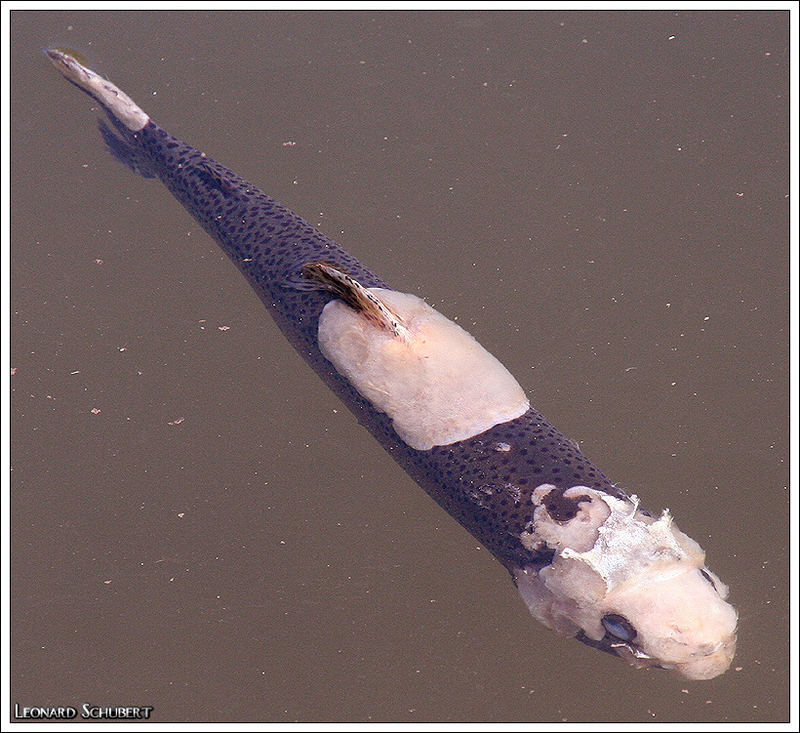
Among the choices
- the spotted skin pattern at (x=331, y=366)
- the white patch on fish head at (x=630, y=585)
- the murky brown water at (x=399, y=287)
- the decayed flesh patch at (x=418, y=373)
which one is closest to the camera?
the white patch on fish head at (x=630, y=585)

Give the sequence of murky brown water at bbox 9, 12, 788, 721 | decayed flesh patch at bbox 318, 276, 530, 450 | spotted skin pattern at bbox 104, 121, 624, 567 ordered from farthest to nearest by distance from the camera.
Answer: murky brown water at bbox 9, 12, 788, 721 → decayed flesh patch at bbox 318, 276, 530, 450 → spotted skin pattern at bbox 104, 121, 624, 567

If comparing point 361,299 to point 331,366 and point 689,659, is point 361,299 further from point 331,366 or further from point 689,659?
point 689,659

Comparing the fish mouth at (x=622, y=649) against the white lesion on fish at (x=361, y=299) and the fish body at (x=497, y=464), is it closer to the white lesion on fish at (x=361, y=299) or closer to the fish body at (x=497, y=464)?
the fish body at (x=497, y=464)

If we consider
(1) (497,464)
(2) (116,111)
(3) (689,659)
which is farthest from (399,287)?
(3) (689,659)

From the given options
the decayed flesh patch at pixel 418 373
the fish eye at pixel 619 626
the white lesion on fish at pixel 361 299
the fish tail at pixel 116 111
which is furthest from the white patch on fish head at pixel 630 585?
the fish tail at pixel 116 111

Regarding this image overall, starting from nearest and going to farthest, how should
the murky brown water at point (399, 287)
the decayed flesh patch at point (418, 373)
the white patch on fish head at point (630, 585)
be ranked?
1. the white patch on fish head at point (630, 585)
2. the decayed flesh patch at point (418, 373)
3. the murky brown water at point (399, 287)

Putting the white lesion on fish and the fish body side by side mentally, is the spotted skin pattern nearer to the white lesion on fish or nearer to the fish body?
the fish body

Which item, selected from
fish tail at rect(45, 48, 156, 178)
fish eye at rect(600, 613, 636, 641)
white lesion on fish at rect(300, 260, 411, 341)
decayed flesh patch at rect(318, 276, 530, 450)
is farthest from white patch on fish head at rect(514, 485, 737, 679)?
fish tail at rect(45, 48, 156, 178)

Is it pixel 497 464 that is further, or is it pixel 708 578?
pixel 497 464

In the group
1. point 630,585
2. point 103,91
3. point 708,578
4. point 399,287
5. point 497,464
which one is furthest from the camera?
point 399,287
